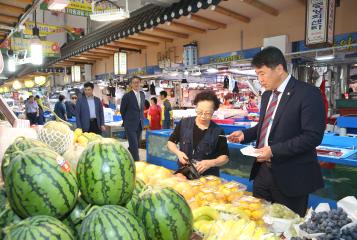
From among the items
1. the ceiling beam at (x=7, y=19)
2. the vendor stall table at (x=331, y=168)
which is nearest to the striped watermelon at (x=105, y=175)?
the vendor stall table at (x=331, y=168)

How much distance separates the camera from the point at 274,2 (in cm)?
651

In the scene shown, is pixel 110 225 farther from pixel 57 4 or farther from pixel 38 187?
pixel 57 4

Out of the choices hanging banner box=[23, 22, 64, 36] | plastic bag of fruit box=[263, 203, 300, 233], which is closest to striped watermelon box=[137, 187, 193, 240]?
plastic bag of fruit box=[263, 203, 300, 233]

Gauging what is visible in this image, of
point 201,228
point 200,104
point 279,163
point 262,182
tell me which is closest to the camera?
point 201,228

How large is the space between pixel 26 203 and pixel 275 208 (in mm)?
1346

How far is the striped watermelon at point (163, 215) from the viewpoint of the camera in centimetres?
102

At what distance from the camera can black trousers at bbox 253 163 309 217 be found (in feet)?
7.88

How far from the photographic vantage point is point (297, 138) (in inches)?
86.0

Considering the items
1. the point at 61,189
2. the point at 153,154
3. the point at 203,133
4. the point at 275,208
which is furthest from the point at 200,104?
the point at 153,154

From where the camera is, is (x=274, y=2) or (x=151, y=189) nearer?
(x=151, y=189)

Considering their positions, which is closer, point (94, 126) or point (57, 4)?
point (57, 4)

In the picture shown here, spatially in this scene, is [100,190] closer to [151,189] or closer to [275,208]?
[151,189]

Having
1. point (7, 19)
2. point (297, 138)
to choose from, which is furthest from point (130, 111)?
point (297, 138)

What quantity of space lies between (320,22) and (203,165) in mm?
4082
